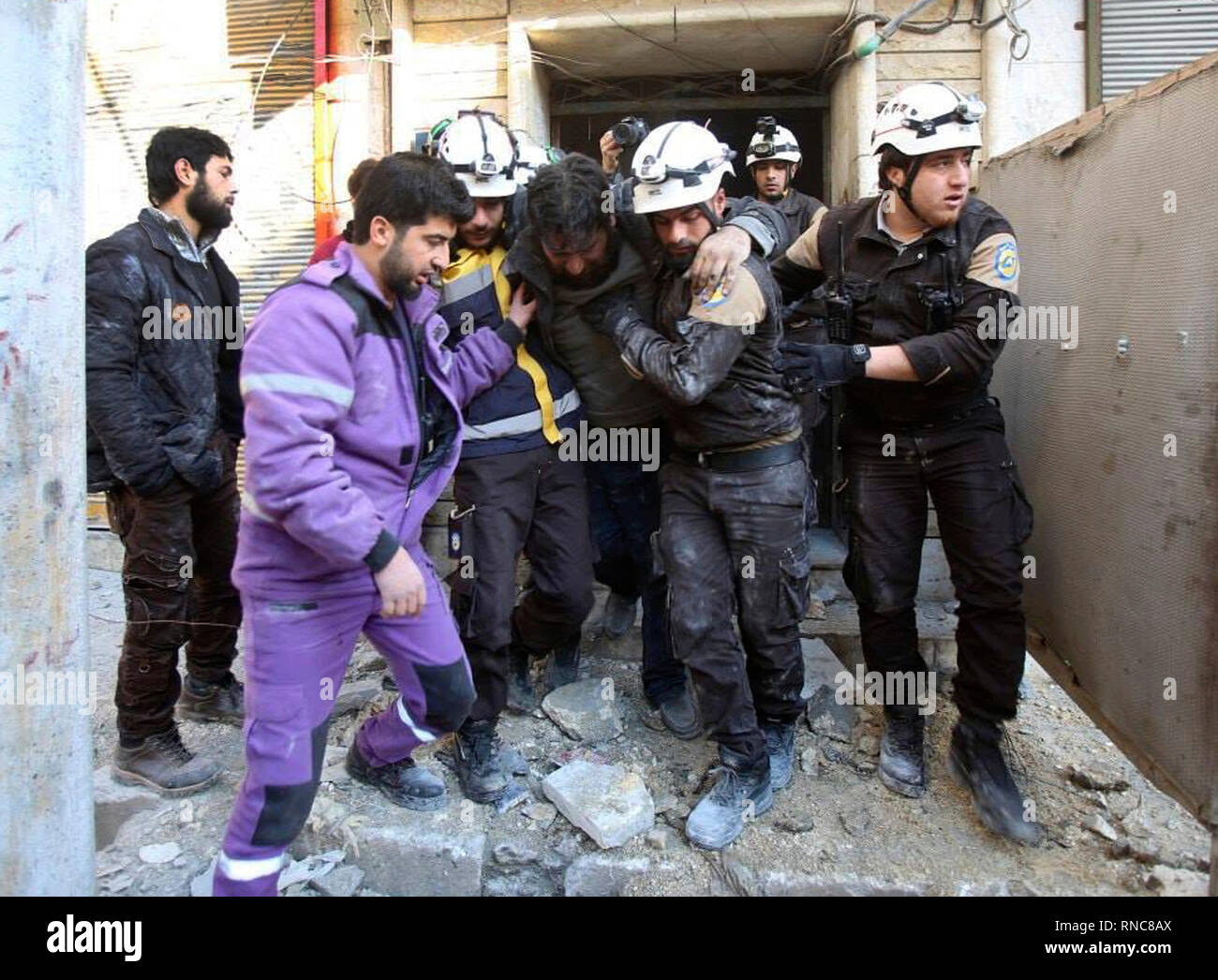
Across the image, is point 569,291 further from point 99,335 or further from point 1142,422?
point 1142,422

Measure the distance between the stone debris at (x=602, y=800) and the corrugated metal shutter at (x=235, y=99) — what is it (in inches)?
154

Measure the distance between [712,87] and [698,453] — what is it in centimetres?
360

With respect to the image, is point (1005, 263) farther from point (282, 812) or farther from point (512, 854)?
point (282, 812)

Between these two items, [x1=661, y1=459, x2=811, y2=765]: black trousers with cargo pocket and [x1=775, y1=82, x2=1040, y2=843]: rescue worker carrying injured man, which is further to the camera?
[x1=661, y1=459, x2=811, y2=765]: black trousers with cargo pocket

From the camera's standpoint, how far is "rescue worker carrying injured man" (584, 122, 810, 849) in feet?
9.77

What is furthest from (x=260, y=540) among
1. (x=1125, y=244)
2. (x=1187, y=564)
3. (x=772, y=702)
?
(x=1125, y=244)

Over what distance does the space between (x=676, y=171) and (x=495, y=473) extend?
4.06 ft

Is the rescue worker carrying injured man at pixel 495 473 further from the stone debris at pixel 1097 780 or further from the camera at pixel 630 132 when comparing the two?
the stone debris at pixel 1097 780

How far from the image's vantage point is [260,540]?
248 cm

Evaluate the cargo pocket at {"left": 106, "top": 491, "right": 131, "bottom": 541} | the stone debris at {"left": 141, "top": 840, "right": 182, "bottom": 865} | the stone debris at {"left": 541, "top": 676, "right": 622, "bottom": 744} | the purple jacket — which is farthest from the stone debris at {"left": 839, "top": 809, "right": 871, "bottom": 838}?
the cargo pocket at {"left": 106, "top": 491, "right": 131, "bottom": 541}

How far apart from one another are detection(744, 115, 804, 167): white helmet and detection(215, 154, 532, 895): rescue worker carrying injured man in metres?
2.74

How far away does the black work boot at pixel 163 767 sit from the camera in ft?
11.3

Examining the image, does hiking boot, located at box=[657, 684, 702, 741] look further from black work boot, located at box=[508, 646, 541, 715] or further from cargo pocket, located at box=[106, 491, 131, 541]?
cargo pocket, located at box=[106, 491, 131, 541]

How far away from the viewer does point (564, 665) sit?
13.4ft
